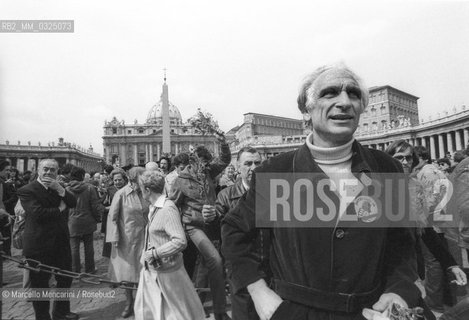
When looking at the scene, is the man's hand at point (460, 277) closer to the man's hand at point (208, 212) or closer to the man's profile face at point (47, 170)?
the man's hand at point (208, 212)

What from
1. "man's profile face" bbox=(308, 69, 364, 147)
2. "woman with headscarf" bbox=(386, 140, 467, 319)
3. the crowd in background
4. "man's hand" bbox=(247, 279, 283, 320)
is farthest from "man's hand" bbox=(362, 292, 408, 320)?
"woman with headscarf" bbox=(386, 140, 467, 319)

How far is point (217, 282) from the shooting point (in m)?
4.44

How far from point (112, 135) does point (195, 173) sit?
10318 cm

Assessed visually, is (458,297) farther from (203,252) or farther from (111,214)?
(111,214)

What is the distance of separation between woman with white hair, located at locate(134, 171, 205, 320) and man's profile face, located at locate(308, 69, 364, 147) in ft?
7.31

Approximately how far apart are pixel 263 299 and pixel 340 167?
2.59ft

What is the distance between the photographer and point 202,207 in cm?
468

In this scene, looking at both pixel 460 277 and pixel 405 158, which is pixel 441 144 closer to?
pixel 405 158

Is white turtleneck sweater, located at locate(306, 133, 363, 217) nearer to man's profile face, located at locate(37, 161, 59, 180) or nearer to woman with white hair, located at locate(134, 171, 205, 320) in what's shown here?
woman with white hair, located at locate(134, 171, 205, 320)

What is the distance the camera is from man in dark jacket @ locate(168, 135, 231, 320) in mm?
4418

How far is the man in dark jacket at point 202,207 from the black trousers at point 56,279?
1693 mm

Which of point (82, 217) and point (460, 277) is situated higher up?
point (82, 217)

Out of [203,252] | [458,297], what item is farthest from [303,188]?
[458,297]

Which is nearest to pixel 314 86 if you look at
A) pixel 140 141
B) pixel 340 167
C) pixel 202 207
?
pixel 340 167
